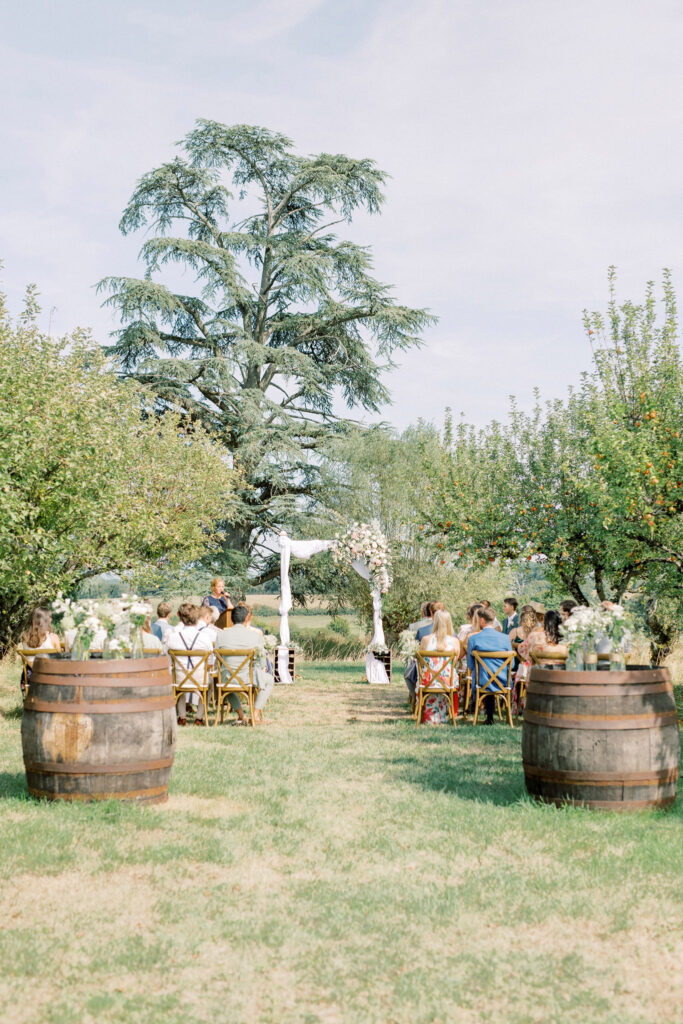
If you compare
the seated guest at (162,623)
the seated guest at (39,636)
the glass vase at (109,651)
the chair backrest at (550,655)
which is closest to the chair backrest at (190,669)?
the seated guest at (162,623)

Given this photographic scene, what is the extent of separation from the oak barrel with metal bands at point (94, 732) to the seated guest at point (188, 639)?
14.7 feet

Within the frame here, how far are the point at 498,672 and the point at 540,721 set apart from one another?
4.78 metres

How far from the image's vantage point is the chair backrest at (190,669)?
412 inches

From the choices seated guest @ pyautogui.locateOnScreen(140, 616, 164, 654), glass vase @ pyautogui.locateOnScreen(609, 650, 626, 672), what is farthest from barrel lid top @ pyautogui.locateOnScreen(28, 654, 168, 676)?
seated guest @ pyautogui.locateOnScreen(140, 616, 164, 654)

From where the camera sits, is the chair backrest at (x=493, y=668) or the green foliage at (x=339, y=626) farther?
the green foliage at (x=339, y=626)

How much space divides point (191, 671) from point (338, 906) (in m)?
6.45

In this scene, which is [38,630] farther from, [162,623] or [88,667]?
[88,667]

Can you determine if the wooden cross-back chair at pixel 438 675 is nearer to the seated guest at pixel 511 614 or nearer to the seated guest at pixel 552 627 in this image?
the seated guest at pixel 552 627

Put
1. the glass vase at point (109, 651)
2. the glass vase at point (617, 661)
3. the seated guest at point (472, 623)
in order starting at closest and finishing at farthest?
the glass vase at point (617, 661), the glass vase at point (109, 651), the seated guest at point (472, 623)

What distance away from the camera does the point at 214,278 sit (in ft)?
89.4

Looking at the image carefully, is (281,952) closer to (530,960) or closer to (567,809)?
(530,960)

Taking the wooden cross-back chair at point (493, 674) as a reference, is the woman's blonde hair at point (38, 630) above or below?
above

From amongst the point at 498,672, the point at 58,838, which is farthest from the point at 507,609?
the point at 58,838

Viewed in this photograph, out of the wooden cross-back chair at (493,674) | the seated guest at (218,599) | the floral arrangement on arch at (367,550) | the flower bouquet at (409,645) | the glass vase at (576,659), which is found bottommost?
the wooden cross-back chair at (493,674)
